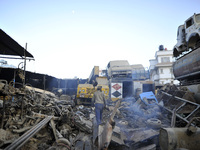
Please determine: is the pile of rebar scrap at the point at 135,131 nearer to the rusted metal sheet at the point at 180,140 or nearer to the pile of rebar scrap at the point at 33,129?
the rusted metal sheet at the point at 180,140

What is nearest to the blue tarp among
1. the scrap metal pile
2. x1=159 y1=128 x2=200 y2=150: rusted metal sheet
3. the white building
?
the scrap metal pile

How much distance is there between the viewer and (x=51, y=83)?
17125mm

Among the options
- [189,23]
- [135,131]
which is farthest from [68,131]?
[189,23]

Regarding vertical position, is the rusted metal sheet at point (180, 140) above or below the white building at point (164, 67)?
below

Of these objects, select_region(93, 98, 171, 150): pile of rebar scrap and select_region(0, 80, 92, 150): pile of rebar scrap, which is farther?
select_region(0, 80, 92, 150): pile of rebar scrap

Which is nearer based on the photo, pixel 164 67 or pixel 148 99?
pixel 148 99

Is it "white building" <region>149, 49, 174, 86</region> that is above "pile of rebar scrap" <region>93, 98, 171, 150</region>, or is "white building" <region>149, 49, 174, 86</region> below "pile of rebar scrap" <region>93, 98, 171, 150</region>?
above

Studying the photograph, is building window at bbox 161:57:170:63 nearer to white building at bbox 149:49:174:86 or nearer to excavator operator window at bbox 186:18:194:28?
white building at bbox 149:49:174:86

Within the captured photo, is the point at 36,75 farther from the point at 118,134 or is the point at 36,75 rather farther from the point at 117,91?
the point at 118,134

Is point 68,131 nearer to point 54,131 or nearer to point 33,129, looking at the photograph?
point 54,131

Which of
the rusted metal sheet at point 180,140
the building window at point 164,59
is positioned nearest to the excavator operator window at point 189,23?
the rusted metal sheet at point 180,140

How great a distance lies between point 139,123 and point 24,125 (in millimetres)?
4667

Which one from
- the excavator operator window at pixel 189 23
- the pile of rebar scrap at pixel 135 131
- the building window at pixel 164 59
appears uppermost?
the building window at pixel 164 59

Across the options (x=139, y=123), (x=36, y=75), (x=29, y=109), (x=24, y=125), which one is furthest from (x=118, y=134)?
(x=36, y=75)
